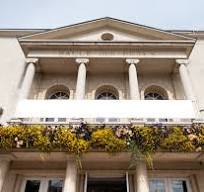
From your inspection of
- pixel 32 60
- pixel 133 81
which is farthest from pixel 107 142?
pixel 32 60

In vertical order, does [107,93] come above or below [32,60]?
below

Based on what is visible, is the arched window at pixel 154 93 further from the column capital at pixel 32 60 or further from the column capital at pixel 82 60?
A: the column capital at pixel 32 60

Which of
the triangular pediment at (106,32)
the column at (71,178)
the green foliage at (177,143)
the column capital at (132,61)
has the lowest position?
the column at (71,178)

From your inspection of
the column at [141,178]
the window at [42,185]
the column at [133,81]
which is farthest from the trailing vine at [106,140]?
the column at [133,81]

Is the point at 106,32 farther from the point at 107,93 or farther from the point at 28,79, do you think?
the point at 28,79

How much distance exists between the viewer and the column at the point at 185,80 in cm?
1107

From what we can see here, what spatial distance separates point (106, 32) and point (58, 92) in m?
4.18

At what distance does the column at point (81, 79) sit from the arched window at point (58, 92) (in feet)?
5.65

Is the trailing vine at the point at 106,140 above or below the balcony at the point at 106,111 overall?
below

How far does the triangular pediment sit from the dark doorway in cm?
704

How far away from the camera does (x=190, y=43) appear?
12.5 meters

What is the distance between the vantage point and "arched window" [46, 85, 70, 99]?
1313 centimetres

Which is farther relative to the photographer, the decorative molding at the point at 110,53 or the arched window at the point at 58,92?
the arched window at the point at 58,92

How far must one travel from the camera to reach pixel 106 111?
32.5 feet
